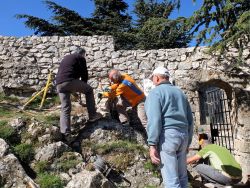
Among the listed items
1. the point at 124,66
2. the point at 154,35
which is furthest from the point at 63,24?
the point at 124,66

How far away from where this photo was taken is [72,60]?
20.2ft

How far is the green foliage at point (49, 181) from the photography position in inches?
186

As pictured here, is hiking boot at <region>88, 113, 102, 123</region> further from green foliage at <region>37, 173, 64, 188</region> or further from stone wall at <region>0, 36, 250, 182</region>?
stone wall at <region>0, 36, 250, 182</region>

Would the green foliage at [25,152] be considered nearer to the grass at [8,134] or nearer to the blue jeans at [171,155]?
the grass at [8,134]

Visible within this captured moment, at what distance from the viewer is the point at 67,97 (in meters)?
6.07

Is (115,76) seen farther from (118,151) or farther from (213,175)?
(213,175)

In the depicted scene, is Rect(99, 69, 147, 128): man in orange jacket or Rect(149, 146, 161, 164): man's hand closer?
Rect(149, 146, 161, 164): man's hand

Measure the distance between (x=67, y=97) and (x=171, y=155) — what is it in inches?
117

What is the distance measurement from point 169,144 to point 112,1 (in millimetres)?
15743

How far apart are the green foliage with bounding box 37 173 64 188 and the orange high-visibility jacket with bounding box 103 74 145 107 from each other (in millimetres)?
2251

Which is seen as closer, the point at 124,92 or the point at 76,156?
the point at 76,156

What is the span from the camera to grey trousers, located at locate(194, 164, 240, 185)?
197 inches

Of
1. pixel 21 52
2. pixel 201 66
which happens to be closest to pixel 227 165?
pixel 201 66

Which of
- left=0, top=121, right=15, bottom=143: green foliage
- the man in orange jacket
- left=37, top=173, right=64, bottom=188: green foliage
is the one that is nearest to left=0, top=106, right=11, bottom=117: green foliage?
left=0, top=121, right=15, bottom=143: green foliage
